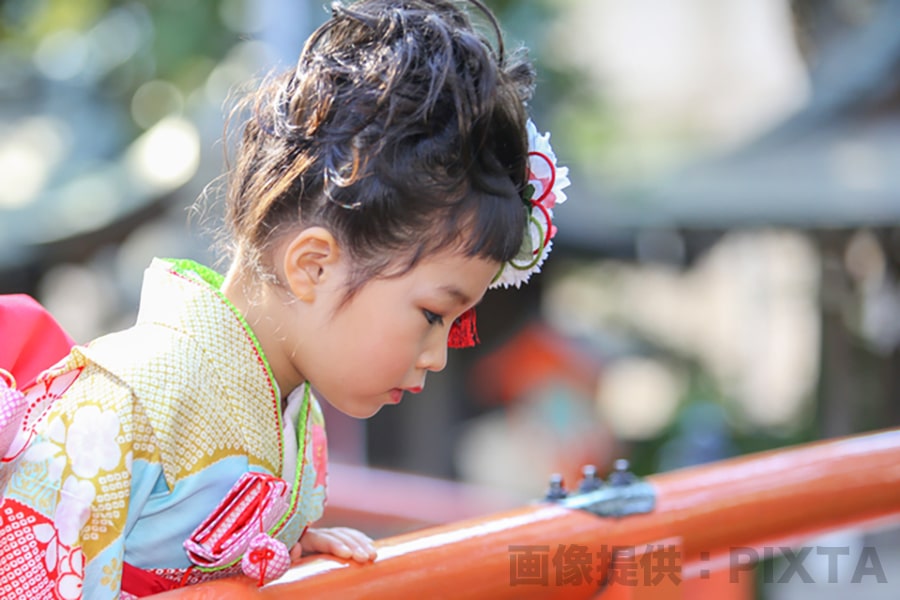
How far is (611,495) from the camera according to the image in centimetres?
143

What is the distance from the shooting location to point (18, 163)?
23.4 ft

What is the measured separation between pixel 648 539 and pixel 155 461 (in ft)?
2.08

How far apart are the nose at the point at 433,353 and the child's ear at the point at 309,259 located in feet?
0.53

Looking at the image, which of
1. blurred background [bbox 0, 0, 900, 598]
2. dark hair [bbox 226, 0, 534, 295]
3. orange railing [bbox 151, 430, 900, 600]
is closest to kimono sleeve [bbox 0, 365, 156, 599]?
orange railing [bbox 151, 430, 900, 600]

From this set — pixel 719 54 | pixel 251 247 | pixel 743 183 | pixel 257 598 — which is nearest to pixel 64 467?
pixel 257 598

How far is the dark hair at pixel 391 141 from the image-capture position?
1.31 m

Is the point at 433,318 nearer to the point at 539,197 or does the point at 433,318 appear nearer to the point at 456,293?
the point at 456,293

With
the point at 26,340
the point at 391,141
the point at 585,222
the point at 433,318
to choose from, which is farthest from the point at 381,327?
the point at 585,222

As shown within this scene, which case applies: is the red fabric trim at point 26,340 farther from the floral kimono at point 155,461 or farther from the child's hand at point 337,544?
the child's hand at point 337,544

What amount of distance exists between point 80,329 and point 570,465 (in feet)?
17.6

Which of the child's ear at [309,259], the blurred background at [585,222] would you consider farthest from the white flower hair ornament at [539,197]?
the blurred background at [585,222]

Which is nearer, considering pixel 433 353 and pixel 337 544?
pixel 337 544

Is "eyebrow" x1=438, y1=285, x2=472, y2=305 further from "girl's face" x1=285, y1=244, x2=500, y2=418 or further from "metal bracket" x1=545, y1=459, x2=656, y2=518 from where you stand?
"metal bracket" x1=545, y1=459, x2=656, y2=518

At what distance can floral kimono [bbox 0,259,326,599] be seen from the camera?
116cm
